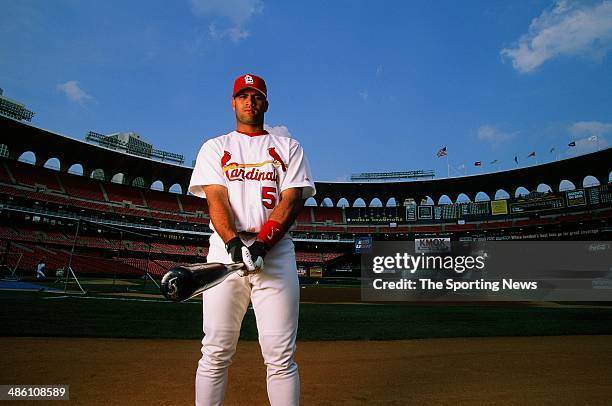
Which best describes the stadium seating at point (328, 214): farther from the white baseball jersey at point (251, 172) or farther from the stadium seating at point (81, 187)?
the white baseball jersey at point (251, 172)

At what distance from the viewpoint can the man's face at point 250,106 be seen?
2.28 metres

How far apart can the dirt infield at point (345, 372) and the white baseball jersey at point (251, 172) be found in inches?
65.6

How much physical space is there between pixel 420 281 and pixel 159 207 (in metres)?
31.6

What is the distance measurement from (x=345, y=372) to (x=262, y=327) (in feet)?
7.23

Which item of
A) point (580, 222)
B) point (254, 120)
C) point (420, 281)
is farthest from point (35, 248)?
point (580, 222)

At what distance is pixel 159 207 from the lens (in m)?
44.0

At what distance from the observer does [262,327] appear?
1.97m

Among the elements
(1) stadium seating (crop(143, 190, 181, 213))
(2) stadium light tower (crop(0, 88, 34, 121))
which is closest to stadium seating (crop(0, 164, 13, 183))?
(2) stadium light tower (crop(0, 88, 34, 121))

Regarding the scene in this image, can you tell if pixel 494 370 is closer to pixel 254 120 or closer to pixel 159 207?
pixel 254 120

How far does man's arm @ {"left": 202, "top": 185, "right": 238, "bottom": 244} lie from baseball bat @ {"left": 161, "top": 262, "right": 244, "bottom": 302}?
272 millimetres

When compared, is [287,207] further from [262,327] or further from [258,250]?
[262,327]

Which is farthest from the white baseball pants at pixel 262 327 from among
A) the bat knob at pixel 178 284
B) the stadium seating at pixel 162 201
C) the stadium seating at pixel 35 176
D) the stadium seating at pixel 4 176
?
the stadium seating at pixel 162 201

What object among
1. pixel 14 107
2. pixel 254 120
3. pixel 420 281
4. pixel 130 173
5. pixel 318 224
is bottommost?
pixel 420 281

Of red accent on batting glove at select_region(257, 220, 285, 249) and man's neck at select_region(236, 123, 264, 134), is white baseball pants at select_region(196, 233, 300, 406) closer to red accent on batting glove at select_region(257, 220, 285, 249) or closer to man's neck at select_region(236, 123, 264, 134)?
red accent on batting glove at select_region(257, 220, 285, 249)
